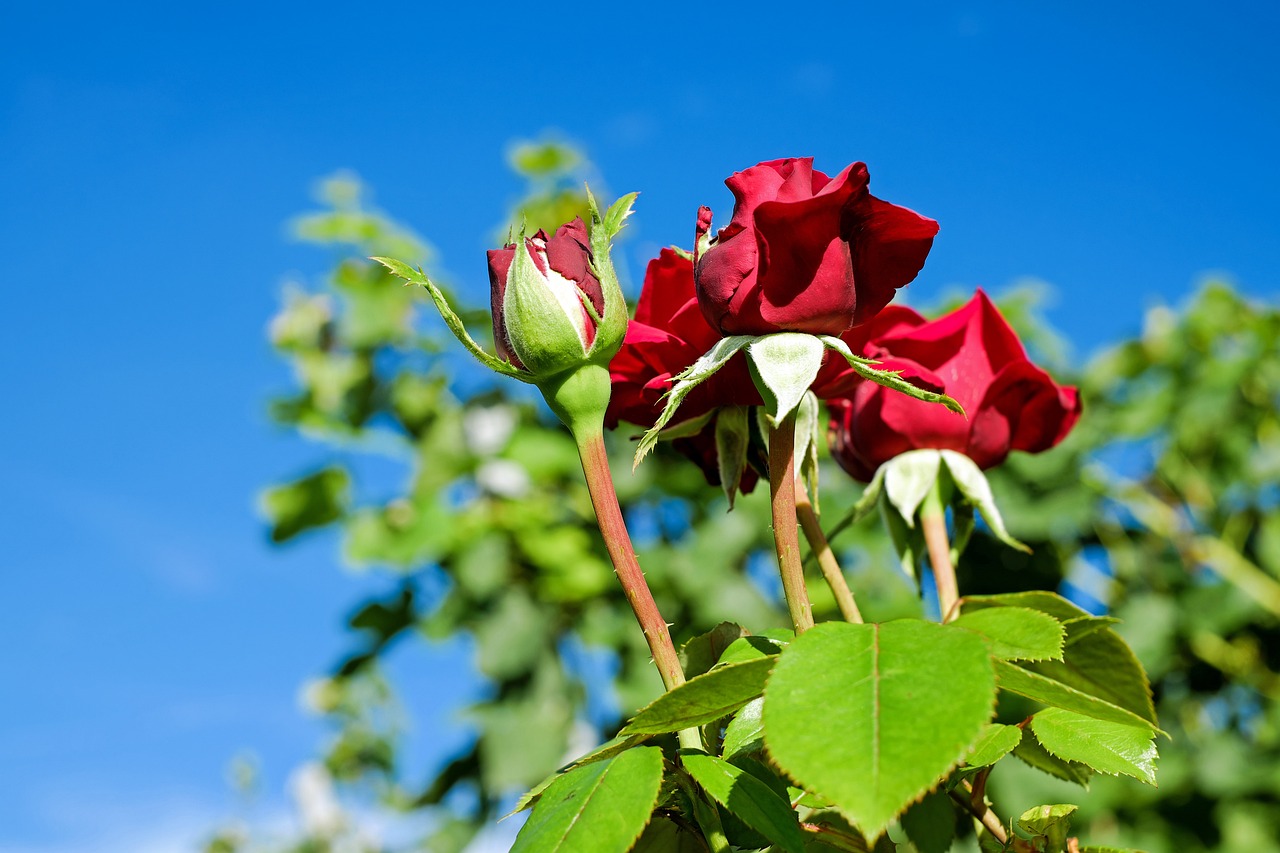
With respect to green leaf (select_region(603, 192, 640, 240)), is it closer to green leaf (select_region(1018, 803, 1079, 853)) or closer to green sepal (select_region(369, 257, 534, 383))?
green sepal (select_region(369, 257, 534, 383))

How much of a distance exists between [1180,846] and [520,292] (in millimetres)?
2169

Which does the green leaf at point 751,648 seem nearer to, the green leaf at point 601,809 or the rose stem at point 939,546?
the green leaf at point 601,809

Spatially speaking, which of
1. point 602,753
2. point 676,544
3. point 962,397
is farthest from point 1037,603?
point 676,544

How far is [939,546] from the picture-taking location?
689 mm

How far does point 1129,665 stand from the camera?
23.9 inches

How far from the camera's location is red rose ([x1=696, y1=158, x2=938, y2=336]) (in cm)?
51

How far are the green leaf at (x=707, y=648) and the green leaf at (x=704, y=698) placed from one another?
0.11m

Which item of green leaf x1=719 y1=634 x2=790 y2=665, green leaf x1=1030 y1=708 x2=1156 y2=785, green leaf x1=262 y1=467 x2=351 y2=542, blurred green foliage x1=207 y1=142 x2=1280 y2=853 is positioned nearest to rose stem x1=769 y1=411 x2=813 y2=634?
green leaf x1=719 y1=634 x2=790 y2=665

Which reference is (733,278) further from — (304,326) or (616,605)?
(304,326)

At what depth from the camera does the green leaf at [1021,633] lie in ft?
1.50

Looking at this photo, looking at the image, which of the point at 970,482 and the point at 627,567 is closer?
the point at 627,567

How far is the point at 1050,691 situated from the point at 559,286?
26cm

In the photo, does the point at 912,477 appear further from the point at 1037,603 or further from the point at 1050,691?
the point at 1050,691

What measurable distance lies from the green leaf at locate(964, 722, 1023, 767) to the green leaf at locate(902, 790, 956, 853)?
10cm
